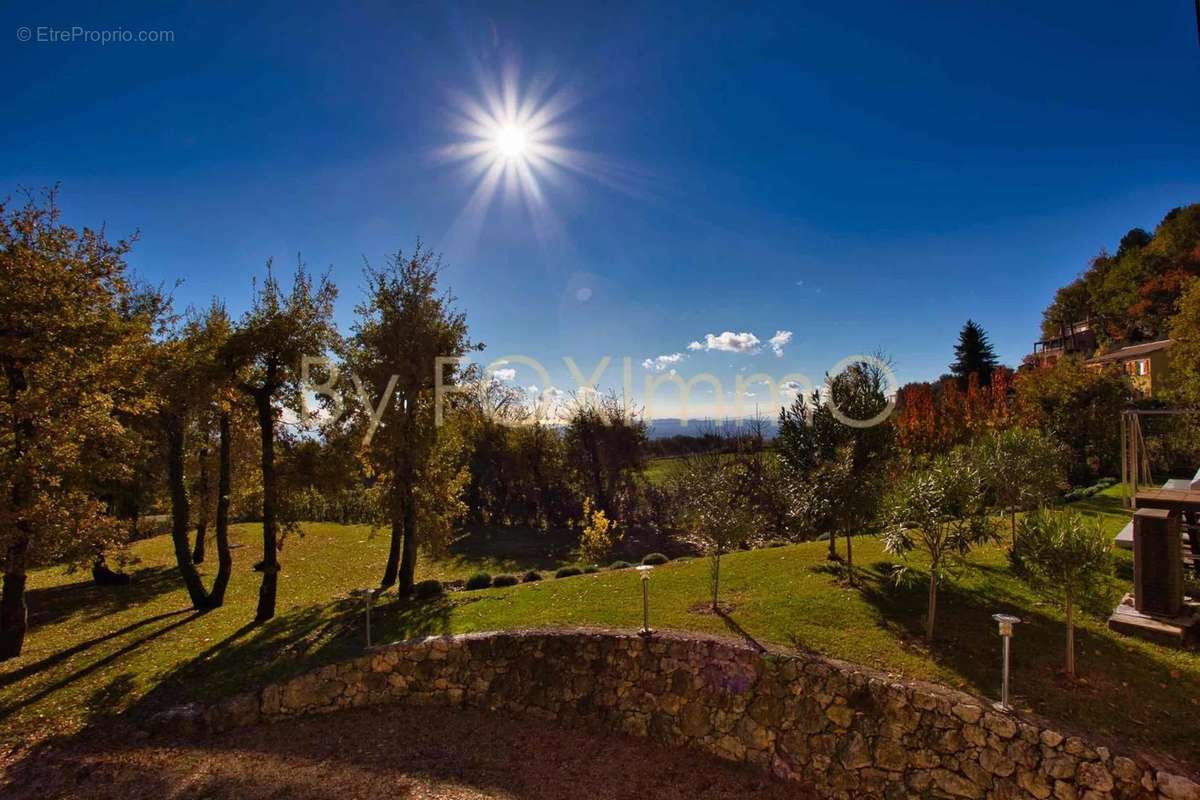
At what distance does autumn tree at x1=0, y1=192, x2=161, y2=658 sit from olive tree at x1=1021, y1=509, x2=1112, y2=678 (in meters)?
18.3

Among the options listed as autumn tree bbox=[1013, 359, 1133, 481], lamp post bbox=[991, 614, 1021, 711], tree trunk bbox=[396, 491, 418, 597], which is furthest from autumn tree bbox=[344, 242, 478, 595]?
autumn tree bbox=[1013, 359, 1133, 481]

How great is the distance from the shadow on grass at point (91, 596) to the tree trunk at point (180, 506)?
270 cm

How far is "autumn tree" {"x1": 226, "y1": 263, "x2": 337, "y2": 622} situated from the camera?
520 inches

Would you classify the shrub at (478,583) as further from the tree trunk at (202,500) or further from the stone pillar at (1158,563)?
the stone pillar at (1158,563)

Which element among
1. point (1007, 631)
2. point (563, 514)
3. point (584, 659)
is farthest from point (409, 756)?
point (563, 514)

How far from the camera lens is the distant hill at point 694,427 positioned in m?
34.5

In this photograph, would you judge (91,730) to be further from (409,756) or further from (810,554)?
(810,554)

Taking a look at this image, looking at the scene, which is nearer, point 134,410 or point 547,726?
point 547,726

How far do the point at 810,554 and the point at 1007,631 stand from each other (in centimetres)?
910

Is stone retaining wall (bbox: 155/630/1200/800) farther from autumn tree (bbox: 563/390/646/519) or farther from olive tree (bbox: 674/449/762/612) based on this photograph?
autumn tree (bbox: 563/390/646/519)

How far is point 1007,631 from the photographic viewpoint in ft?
23.5

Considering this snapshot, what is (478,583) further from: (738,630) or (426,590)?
(738,630)

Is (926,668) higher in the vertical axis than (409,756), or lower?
higher

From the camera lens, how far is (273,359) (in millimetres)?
13523
